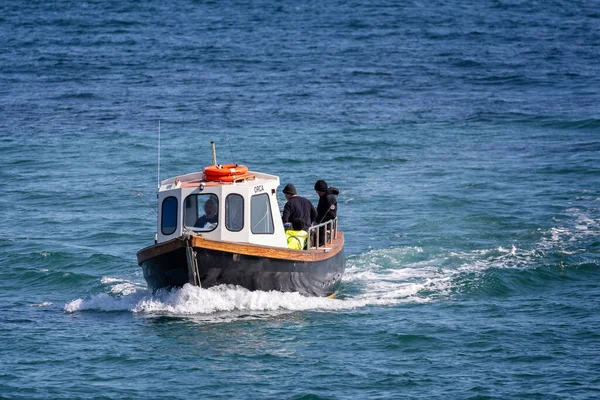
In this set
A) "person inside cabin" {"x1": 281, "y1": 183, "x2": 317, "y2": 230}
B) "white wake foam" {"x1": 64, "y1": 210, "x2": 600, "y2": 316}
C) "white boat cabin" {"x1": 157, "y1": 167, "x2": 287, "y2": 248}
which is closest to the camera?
"white wake foam" {"x1": 64, "y1": 210, "x2": 600, "y2": 316}

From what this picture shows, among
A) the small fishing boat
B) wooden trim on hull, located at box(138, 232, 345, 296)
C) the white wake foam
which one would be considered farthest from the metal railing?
the white wake foam

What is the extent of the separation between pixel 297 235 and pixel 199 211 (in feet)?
7.25

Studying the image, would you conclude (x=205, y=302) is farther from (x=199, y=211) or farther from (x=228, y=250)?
(x=199, y=211)

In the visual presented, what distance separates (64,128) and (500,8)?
35.7m

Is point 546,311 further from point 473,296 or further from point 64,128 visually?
point 64,128

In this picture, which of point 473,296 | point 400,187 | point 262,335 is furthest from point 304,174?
point 262,335

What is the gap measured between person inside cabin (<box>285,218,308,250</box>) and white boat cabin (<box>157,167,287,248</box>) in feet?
2.20

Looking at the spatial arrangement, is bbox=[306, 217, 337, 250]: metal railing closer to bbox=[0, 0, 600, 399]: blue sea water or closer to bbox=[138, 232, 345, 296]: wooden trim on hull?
bbox=[138, 232, 345, 296]: wooden trim on hull

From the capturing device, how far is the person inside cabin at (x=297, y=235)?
72.8ft

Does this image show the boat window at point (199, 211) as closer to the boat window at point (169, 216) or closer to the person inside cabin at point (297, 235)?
the boat window at point (169, 216)

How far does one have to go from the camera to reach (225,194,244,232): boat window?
2100 cm

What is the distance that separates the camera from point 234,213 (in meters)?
21.1

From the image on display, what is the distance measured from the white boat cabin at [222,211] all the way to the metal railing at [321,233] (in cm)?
99

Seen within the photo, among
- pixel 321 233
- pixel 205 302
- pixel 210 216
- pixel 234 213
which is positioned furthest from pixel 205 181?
pixel 321 233
